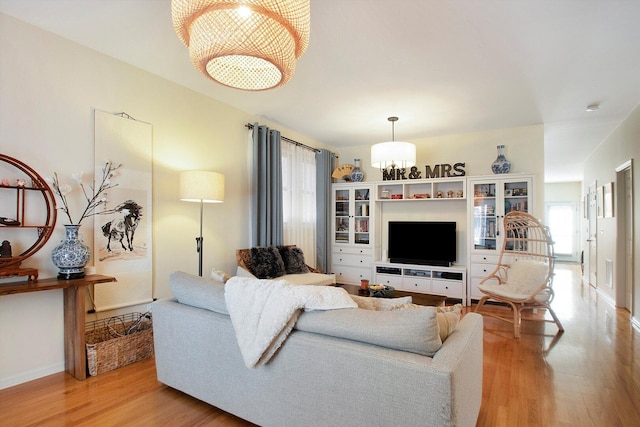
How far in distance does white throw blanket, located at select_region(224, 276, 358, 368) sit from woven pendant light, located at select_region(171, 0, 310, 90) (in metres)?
1.06

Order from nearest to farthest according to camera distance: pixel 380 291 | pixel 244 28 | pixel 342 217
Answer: pixel 244 28 → pixel 380 291 → pixel 342 217

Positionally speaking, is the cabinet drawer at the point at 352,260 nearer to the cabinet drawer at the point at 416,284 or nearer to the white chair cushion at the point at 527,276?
the cabinet drawer at the point at 416,284

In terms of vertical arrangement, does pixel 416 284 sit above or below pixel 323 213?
below

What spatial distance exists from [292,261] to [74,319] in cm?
240

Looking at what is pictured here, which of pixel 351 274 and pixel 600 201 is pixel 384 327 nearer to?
pixel 351 274

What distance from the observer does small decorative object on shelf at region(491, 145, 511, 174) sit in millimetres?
4750

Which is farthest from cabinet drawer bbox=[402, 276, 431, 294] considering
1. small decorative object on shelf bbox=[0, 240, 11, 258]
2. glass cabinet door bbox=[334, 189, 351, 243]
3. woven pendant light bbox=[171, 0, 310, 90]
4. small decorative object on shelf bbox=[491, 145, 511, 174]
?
small decorative object on shelf bbox=[0, 240, 11, 258]

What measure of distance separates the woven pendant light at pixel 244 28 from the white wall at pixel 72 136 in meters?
1.71

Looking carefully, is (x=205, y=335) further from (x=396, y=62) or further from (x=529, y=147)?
(x=529, y=147)

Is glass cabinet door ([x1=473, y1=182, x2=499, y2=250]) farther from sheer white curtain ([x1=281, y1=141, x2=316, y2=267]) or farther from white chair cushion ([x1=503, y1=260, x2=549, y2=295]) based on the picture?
sheer white curtain ([x1=281, y1=141, x2=316, y2=267])

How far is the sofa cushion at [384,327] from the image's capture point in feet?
4.60

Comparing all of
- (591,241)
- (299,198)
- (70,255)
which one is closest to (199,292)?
(70,255)

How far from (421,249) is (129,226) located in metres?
3.92

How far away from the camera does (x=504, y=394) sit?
2275mm
